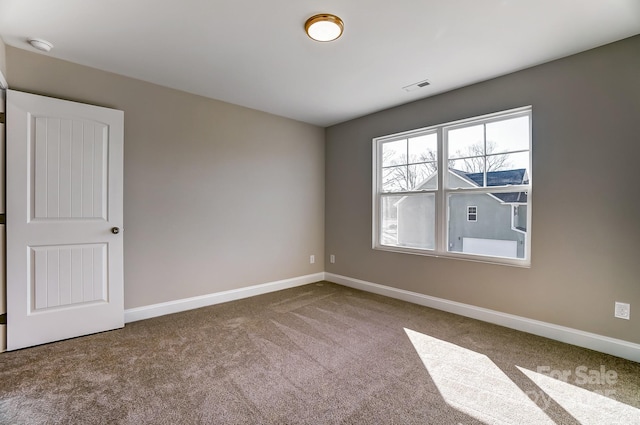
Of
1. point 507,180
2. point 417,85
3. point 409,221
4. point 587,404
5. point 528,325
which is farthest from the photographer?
point 409,221

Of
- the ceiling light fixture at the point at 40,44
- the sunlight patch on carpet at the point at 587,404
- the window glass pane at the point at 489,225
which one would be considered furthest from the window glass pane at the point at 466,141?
the ceiling light fixture at the point at 40,44

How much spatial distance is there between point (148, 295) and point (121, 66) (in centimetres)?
229

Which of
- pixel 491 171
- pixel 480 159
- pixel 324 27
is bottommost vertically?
pixel 491 171

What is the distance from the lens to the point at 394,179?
4.03 m

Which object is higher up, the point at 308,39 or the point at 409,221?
the point at 308,39

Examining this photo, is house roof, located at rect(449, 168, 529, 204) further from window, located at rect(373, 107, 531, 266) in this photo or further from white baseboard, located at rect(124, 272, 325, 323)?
white baseboard, located at rect(124, 272, 325, 323)

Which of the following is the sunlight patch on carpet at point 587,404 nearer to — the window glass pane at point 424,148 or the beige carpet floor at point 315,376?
the beige carpet floor at point 315,376

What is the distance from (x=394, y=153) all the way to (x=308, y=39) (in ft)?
6.89

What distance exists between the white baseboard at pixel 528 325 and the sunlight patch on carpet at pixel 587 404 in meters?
0.64

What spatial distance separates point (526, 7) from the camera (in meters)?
1.97

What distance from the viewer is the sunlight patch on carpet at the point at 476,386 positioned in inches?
65.9

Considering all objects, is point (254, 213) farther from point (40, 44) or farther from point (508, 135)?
point (508, 135)

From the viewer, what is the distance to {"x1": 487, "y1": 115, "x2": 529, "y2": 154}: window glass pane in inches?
113

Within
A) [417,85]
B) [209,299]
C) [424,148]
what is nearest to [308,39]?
[417,85]
